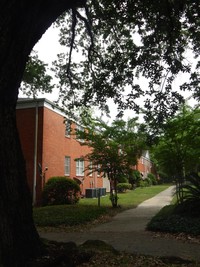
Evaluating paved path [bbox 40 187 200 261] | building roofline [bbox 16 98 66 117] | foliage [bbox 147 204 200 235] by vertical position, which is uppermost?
building roofline [bbox 16 98 66 117]

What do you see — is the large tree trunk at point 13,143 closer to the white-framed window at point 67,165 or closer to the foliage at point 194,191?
the foliage at point 194,191

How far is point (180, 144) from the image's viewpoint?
14352mm

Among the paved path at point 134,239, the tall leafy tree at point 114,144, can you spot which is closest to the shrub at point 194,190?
the paved path at point 134,239

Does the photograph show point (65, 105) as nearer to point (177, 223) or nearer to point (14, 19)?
point (177, 223)

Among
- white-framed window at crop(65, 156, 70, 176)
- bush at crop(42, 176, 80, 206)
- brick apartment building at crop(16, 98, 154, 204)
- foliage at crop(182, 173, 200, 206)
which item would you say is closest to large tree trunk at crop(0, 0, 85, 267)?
foliage at crop(182, 173, 200, 206)

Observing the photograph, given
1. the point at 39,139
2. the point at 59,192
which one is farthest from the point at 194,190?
the point at 39,139

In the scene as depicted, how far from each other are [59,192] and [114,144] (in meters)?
4.44

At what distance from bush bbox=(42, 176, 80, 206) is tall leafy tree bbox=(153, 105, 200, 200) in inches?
227

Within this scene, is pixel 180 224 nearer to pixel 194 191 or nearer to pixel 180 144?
→ pixel 194 191

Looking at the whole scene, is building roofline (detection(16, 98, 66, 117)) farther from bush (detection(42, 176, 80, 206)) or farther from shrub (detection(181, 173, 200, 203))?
shrub (detection(181, 173, 200, 203))

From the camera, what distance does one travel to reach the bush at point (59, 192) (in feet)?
59.6

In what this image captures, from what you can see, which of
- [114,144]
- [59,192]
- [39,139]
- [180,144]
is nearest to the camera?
[180,144]

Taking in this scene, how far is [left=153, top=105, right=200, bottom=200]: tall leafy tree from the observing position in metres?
13.4

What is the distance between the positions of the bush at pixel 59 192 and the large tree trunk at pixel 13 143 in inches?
518
